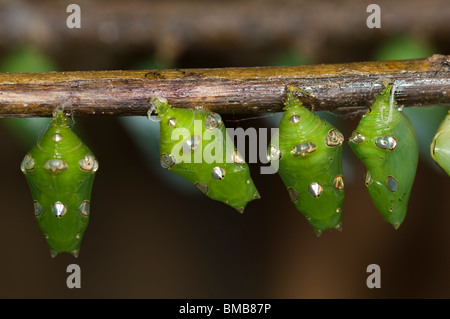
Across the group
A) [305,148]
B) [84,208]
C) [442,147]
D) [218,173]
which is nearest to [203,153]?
[218,173]

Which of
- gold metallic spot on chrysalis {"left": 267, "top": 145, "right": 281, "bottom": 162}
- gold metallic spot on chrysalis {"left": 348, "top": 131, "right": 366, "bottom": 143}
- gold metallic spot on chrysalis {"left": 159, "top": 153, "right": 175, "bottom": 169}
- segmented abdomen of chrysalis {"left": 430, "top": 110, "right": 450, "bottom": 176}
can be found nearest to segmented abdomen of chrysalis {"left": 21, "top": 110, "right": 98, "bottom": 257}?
gold metallic spot on chrysalis {"left": 159, "top": 153, "right": 175, "bottom": 169}

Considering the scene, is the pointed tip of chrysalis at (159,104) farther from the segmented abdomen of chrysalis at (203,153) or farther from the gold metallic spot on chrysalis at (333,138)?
the gold metallic spot on chrysalis at (333,138)

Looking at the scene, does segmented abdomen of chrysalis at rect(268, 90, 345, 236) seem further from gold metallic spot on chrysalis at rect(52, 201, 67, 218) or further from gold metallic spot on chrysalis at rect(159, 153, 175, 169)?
gold metallic spot on chrysalis at rect(52, 201, 67, 218)

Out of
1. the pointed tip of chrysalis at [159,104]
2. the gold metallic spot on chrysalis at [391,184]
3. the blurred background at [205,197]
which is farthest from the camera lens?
the blurred background at [205,197]

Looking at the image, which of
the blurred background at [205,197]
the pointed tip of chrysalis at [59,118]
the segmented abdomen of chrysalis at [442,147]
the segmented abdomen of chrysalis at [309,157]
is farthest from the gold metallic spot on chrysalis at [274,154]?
the blurred background at [205,197]

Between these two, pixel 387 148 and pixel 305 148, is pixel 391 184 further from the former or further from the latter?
pixel 305 148
